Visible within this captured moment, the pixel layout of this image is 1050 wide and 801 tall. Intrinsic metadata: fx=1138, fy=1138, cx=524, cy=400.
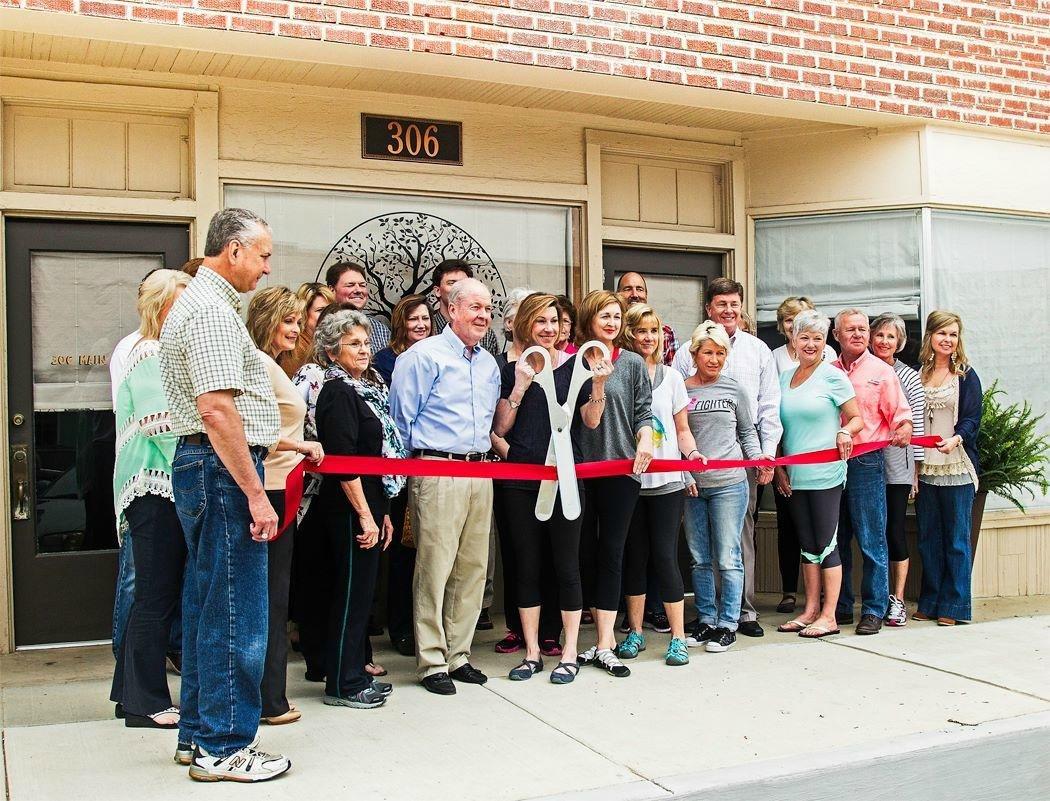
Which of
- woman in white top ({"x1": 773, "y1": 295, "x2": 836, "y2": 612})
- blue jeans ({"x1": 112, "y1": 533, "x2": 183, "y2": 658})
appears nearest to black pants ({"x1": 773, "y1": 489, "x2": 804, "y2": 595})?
woman in white top ({"x1": 773, "y1": 295, "x2": 836, "y2": 612})

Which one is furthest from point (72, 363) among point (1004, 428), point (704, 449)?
point (1004, 428)

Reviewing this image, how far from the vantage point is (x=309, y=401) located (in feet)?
17.4

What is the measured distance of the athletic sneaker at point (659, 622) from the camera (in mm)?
6943

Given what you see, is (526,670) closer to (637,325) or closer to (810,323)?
(637,325)

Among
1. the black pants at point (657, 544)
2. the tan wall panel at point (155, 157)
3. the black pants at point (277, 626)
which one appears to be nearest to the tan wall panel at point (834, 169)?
the black pants at point (657, 544)

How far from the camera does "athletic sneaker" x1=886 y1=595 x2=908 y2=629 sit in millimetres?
7000

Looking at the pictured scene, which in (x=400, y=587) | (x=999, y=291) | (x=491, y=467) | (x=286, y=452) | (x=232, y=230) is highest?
(x=999, y=291)

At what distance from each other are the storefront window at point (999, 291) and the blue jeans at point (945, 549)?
4.58 ft

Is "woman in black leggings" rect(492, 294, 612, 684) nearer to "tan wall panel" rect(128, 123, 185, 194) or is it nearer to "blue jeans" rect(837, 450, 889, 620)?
"blue jeans" rect(837, 450, 889, 620)

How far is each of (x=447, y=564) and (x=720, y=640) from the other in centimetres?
181

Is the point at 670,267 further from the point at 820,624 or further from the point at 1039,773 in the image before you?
the point at 1039,773

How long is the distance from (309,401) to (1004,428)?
475 cm

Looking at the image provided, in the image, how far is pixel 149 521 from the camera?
4777 millimetres

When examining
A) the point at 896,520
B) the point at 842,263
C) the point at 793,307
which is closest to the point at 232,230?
the point at 793,307
